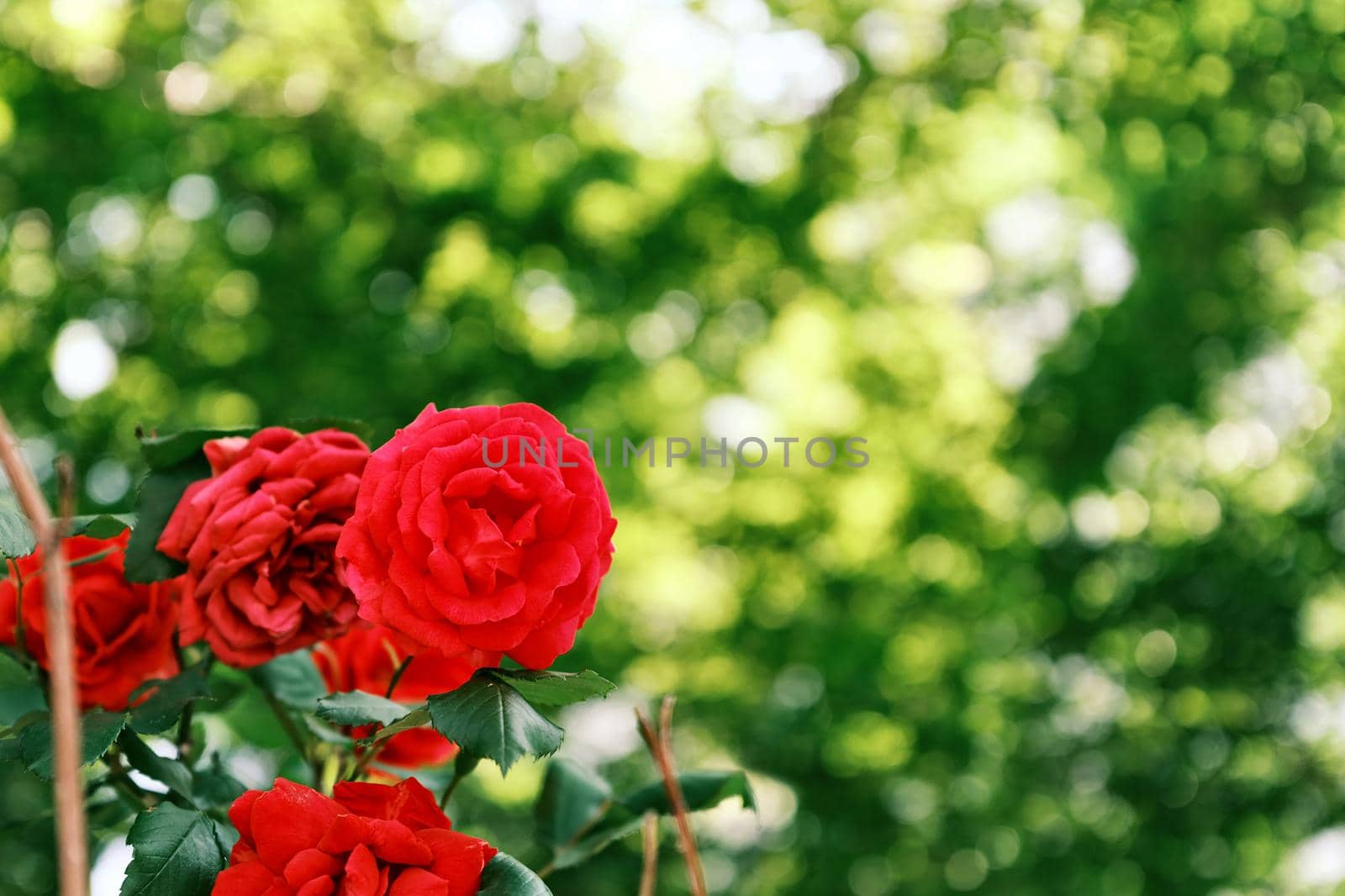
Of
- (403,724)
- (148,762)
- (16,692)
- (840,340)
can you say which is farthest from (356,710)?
(840,340)

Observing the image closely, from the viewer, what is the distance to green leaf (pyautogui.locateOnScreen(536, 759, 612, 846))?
1.86 feet

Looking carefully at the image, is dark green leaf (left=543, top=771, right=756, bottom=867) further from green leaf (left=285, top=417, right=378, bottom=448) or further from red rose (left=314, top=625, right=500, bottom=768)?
green leaf (left=285, top=417, right=378, bottom=448)

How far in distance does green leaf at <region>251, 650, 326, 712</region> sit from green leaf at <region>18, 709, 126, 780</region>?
100 millimetres

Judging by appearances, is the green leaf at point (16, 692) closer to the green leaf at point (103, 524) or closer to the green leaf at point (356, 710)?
the green leaf at point (103, 524)

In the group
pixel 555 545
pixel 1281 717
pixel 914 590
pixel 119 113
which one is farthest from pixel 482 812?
pixel 555 545

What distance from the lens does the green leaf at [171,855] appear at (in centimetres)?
38

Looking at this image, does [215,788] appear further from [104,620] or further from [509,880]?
[509,880]

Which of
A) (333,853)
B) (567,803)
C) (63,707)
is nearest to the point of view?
(63,707)

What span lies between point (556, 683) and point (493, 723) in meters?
0.03

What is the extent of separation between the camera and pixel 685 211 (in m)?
2.74

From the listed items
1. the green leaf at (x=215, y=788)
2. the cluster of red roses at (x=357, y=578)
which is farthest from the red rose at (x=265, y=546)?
the green leaf at (x=215, y=788)

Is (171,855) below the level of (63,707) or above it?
below

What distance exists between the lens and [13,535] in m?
0.39

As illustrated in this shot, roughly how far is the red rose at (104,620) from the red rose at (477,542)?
6.2 inches
